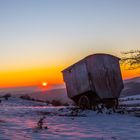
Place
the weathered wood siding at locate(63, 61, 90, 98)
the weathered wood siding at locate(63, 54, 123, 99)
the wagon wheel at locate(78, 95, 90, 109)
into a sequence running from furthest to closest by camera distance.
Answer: the wagon wheel at locate(78, 95, 90, 109), the weathered wood siding at locate(63, 61, 90, 98), the weathered wood siding at locate(63, 54, 123, 99)

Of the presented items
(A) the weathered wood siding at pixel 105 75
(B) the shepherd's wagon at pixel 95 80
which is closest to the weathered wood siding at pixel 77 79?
(B) the shepherd's wagon at pixel 95 80

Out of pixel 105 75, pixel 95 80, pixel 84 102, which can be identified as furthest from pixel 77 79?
pixel 105 75

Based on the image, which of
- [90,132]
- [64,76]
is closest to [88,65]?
[64,76]

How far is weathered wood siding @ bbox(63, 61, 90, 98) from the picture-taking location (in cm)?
2270

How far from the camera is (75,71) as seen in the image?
77.4 feet

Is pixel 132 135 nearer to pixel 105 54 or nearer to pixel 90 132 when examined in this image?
pixel 90 132

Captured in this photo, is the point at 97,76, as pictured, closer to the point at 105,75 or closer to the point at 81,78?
the point at 105,75

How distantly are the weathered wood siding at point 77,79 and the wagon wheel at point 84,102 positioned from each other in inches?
18.6

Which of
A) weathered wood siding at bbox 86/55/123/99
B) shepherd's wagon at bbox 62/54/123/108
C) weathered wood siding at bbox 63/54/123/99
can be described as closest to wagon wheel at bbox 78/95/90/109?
shepherd's wagon at bbox 62/54/123/108

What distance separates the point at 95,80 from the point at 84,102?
2040 millimetres

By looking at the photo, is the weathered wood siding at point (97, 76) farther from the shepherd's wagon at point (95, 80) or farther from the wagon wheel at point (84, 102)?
the wagon wheel at point (84, 102)

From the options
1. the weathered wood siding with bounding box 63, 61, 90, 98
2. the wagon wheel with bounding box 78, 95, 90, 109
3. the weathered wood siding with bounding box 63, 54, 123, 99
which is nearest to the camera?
the weathered wood siding with bounding box 63, 54, 123, 99

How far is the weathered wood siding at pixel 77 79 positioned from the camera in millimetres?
22703

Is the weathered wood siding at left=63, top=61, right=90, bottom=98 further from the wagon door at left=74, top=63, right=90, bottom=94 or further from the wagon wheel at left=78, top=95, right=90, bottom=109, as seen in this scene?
the wagon wheel at left=78, top=95, right=90, bottom=109
